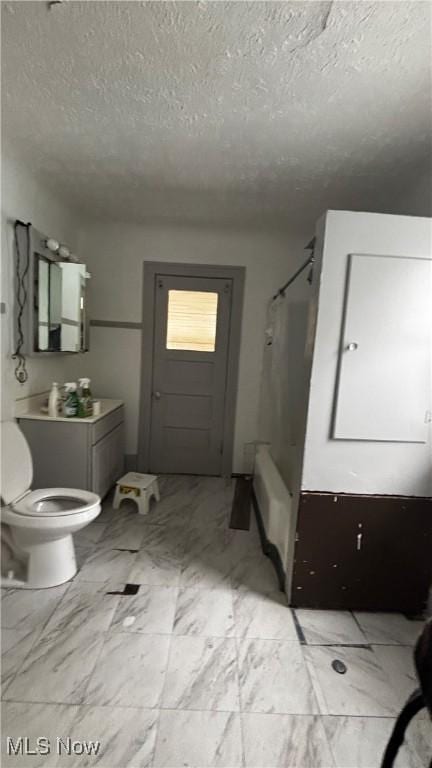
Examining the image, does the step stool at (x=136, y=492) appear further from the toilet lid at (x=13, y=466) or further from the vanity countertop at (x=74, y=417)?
the toilet lid at (x=13, y=466)

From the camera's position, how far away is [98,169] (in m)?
1.97

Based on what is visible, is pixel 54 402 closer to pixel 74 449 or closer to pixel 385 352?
pixel 74 449

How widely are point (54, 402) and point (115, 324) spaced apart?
46.2 inches

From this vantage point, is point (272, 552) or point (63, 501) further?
point (272, 552)

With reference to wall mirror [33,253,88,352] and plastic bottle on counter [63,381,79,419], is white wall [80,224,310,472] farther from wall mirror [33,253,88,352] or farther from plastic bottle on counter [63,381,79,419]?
plastic bottle on counter [63,381,79,419]

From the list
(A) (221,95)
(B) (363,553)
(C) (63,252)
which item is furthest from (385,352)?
(C) (63,252)

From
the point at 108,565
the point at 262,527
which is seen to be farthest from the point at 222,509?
the point at 108,565

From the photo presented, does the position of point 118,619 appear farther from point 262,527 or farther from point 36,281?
point 36,281

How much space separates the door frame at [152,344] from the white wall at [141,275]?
48 mm

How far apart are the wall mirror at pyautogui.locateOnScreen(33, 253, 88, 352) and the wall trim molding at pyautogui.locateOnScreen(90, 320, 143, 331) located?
13.4 inches

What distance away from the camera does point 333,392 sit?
4.87 ft

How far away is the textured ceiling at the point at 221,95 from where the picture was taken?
1.03 meters

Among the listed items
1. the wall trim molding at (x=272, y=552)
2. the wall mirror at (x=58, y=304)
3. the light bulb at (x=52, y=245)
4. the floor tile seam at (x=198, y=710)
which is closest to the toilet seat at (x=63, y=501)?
the floor tile seam at (x=198, y=710)

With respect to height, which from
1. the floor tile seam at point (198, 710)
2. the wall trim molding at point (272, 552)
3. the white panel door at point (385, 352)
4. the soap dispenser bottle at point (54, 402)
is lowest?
the floor tile seam at point (198, 710)
